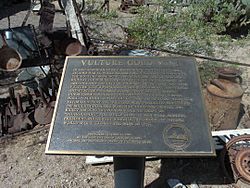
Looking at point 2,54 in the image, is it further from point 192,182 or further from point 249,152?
point 249,152

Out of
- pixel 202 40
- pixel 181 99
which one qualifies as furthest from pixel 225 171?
pixel 202 40

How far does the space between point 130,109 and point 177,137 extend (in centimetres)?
46

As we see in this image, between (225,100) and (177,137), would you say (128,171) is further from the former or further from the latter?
(225,100)

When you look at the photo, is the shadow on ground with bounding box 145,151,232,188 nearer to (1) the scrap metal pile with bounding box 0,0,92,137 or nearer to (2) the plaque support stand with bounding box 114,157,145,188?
(2) the plaque support stand with bounding box 114,157,145,188

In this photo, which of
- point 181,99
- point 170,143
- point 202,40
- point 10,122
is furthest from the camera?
point 202,40

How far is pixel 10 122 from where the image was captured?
4492 millimetres

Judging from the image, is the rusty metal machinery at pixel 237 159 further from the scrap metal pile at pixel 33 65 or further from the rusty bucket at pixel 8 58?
the rusty bucket at pixel 8 58

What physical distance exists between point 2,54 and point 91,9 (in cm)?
601

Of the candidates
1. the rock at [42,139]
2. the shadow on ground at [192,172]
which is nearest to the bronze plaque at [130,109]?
the shadow on ground at [192,172]

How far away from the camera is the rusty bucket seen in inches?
179

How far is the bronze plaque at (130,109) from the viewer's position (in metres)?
2.52

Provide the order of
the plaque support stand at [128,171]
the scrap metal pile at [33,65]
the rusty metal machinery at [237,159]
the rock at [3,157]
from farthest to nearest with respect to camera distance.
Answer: the scrap metal pile at [33,65] → the rock at [3,157] → the rusty metal machinery at [237,159] → the plaque support stand at [128,171]

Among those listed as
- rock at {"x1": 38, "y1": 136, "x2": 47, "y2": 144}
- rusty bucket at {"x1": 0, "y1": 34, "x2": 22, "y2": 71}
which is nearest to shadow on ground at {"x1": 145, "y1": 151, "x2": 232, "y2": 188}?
rock at {"x1": 38, "y1": 136, "x2": 47, "y2": 144}

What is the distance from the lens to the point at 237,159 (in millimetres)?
3443
